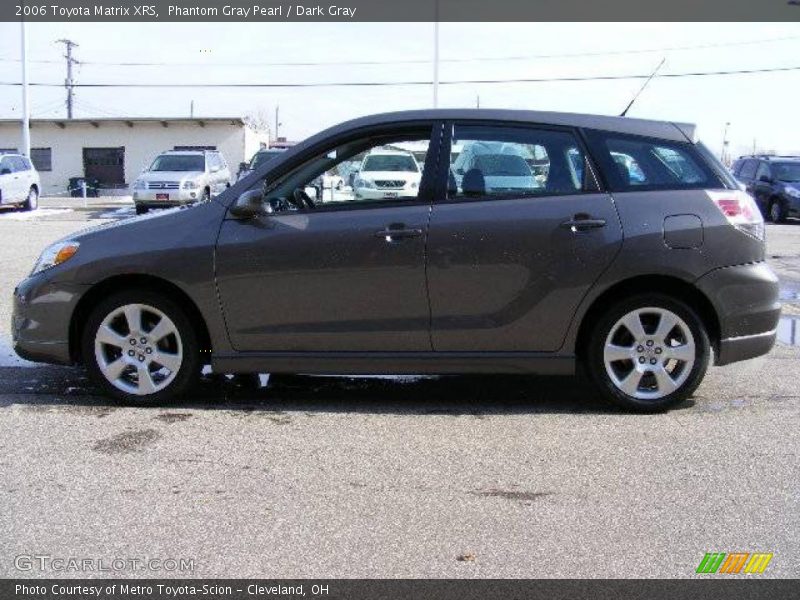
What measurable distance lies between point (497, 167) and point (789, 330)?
159 inches

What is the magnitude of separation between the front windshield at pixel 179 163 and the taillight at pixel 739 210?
68.3ft

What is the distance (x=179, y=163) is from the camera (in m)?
24.6

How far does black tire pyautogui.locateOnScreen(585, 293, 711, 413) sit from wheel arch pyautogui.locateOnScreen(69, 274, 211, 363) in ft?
7.56

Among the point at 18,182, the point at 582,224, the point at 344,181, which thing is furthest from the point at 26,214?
the point at 582,224

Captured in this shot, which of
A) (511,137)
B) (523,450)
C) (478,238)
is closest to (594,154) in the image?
(511,137)

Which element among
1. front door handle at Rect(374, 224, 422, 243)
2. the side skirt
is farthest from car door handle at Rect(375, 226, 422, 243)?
the side skirt

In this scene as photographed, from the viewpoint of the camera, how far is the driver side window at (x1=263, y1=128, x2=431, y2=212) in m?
5.30

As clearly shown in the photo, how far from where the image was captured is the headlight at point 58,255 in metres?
5.37

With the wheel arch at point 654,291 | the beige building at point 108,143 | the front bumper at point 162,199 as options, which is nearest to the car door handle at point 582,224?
the wheel arch at point 654,291

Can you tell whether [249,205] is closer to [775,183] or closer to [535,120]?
[535,120]

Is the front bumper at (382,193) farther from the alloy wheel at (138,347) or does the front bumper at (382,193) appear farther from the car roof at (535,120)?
the alloy wheel at (138,347)

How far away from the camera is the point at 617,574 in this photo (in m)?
3.28

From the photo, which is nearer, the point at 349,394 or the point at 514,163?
the point at 514,163

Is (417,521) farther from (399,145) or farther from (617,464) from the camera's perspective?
(399,145)
